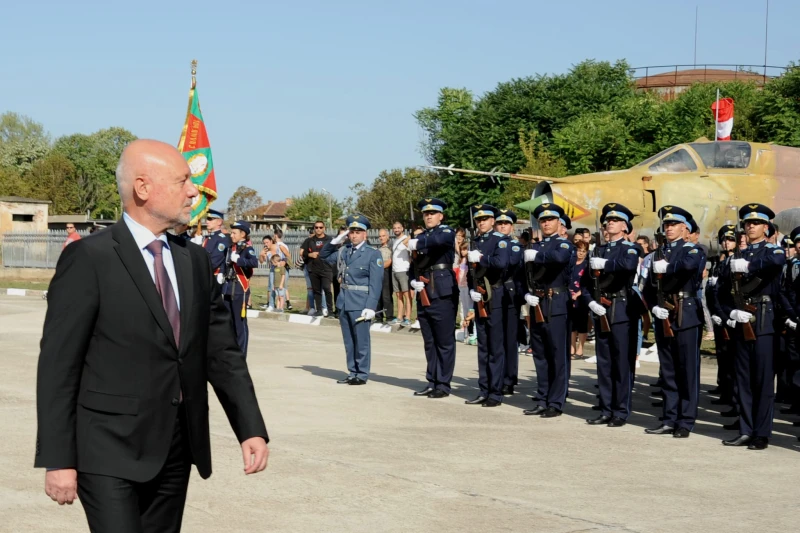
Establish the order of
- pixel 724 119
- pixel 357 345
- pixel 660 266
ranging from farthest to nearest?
1. pixel 724 119
2. pixel 357 345
3. pixel 660 266

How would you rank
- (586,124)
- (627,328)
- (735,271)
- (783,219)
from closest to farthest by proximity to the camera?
(735,271), (627,328), (783,219), (586,124)

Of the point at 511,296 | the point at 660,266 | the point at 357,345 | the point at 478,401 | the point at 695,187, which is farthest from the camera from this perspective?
the point at 695,187

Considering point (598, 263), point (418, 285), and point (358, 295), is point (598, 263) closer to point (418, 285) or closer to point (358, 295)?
point (418, 285)

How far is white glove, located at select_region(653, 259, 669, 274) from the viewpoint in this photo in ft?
34.5

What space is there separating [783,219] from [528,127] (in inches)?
1496

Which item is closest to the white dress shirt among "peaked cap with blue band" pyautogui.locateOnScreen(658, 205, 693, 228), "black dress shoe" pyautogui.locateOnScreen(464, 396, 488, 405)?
"peaked cap with blue band" pyautogui.locateOnScreen(658, 205, 693, 228)

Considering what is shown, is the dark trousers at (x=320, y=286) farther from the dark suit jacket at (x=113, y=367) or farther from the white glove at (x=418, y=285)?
the dark suit jacket at (x=113, y=367)

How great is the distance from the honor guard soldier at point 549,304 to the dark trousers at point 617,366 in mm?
455

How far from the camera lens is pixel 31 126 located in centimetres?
11369

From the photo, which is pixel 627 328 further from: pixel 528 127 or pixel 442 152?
pixel 442 152

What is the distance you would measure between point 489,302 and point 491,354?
58 cm

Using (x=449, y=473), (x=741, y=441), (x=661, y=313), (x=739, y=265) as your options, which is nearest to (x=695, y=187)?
(x=661, y=313)

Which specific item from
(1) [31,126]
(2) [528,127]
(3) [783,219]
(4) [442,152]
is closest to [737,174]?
(3) [783,219]

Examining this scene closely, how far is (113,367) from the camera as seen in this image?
150 inches
